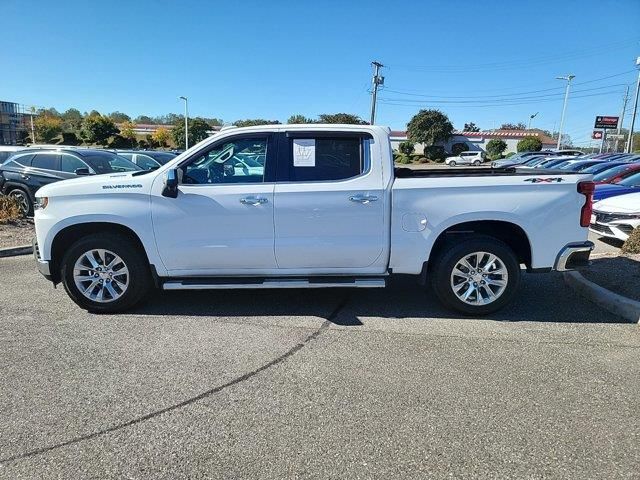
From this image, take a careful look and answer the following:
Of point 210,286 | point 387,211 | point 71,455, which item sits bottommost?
point 71,455

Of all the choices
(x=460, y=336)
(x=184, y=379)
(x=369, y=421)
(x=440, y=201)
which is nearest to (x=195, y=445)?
(x=184, y=379)

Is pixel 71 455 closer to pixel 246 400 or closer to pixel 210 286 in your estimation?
pixel 246 400

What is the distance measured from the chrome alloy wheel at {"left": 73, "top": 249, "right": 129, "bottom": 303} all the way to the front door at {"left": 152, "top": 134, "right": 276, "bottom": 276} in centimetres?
52

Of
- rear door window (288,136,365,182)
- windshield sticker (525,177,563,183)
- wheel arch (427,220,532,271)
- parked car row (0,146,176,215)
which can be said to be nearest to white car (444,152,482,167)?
parked car row (0,146,176,215)

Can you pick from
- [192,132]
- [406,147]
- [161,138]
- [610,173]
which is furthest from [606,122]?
[161,138]

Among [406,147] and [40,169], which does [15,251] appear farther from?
[406,147]

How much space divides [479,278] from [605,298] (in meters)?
1.65

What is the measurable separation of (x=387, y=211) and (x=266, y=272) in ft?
4.60

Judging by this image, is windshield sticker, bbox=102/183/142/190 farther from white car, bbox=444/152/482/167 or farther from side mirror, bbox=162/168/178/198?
white car, bbox=444/152/482/167

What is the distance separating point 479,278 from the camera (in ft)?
16.0

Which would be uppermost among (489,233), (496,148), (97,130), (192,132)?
(192,132)

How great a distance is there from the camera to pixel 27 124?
91812 mm

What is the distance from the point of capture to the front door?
186 inches

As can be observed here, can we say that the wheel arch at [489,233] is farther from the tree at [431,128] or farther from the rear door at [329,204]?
the tree at [431,128]
